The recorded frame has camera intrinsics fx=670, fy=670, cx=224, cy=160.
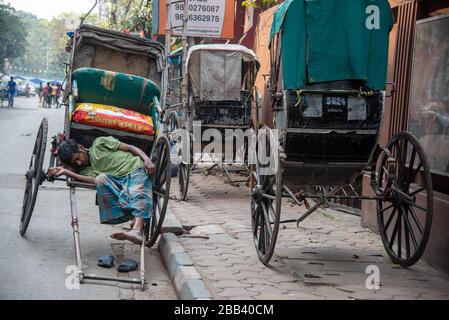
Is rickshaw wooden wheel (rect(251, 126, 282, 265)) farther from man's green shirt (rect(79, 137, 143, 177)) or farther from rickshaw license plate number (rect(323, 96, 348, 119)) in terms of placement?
man's green shirt (rect(79, 137, 143, 177))

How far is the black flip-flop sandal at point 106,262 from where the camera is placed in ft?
19.4

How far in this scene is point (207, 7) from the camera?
15531 millimetres

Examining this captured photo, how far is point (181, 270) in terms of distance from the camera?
17.9 feet

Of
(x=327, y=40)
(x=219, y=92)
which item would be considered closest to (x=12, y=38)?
(x=219, y=92)

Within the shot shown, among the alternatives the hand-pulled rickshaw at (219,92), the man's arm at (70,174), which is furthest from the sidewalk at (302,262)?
the hand-pulled rickshaw at (219,92)

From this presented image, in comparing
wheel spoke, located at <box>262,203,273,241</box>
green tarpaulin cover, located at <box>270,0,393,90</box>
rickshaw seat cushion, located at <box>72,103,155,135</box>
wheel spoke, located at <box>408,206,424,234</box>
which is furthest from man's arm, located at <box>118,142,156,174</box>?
wheel spoke, located at <box>408,206,424,234</box>

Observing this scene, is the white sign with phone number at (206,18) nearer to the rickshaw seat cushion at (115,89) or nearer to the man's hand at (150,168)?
the rickshaw seat cushion at (115,89)

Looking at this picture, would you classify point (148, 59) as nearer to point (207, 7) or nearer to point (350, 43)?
point (350, 43)

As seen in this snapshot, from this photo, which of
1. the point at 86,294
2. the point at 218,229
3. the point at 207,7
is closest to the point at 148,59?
the point at 218,229

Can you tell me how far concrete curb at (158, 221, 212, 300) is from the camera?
4.82m

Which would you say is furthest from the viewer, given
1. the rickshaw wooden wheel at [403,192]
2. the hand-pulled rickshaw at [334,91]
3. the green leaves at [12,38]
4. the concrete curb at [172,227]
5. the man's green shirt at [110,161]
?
the green leaves at [12,38]

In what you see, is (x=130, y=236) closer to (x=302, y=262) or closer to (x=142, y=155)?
(x=142, y=155)

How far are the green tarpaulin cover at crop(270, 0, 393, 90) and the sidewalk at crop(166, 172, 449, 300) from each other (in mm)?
1601

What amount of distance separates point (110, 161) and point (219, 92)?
5.30 metres
